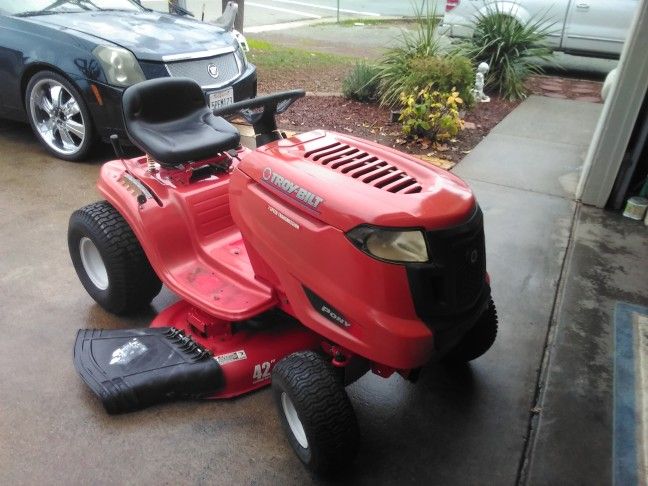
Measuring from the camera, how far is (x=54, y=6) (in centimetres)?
485

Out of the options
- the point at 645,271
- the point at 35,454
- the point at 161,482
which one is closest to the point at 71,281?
the point at 35,454

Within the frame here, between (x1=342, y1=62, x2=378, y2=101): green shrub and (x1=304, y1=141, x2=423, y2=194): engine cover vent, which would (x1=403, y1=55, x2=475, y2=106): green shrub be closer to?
(x1=342, y1=62, x2=378, y2=101): green shrub

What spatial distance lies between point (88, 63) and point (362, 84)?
327 cm

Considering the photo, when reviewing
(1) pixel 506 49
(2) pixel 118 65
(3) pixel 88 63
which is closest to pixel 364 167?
(2) pixel 118 65

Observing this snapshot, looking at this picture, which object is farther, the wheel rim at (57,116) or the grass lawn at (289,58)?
the grass lawn at (289,58)

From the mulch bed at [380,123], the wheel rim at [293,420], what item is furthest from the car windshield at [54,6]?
the wheel rim at [293,420]

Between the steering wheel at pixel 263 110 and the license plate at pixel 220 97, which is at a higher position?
the steering wheel at pixel 263 110

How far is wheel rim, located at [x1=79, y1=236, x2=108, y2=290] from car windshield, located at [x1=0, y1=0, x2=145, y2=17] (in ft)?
9.53

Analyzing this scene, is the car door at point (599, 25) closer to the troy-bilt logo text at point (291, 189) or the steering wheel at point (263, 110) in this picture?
the steering wheel at point (263, 110)

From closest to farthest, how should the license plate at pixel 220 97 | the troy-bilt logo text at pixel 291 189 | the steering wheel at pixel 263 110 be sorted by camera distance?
the troy-bilt logo text at pixel 291 189, the steering wheel at pixel 263 110, the license plate at pixel 220 97

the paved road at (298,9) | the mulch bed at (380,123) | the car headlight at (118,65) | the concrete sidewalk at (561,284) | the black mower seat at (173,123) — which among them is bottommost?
the paved road at (298,9)

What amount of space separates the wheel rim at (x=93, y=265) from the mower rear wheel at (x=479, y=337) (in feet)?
5.66

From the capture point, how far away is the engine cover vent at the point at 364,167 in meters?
1.81

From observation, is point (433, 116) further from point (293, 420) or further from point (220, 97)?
point (293, 420)
